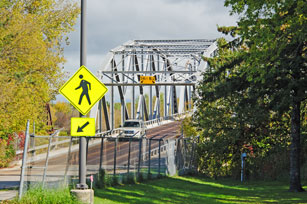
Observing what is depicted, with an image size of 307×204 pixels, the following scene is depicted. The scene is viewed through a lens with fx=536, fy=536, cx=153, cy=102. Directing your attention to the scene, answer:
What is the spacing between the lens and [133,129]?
55375 mm

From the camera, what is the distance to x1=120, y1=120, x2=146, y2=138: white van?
54.7 m

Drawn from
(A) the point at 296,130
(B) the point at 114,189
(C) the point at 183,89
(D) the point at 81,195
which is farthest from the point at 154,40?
(D) the point at 81,195

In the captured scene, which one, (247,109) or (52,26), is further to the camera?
(247,109)

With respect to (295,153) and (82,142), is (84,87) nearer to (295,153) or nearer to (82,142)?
Result: (82,142)

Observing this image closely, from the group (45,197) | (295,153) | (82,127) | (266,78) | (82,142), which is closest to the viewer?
(82,127)

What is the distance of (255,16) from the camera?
688 inches

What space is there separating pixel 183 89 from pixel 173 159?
2162 inches

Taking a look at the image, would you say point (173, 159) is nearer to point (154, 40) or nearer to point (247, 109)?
point (247, 109)

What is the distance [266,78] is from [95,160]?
7.66 metres

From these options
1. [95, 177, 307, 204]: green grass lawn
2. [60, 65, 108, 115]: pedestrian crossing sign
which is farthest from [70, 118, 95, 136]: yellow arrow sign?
[95, 177, 307, 204]: green grass lawn

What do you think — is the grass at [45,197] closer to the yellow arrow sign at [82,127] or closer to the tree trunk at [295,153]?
the yellow arrow sign at [82,127]

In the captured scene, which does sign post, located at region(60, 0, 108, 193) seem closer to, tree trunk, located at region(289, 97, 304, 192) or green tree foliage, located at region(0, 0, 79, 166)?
green tree foliage, located at region(0, 0, 79, 166)

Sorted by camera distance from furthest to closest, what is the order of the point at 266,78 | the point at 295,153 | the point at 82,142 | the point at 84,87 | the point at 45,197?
the point at 295,153 < the point at 266,78 < the point at 45,197 < the point at 84,87 < the point at 82,142

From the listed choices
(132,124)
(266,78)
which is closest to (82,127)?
(266,78)
